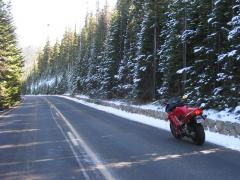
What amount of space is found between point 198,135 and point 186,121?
72 centimetres

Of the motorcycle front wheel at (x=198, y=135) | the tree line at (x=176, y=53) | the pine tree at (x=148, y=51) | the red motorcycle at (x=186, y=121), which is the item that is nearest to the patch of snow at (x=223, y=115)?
the tree line at (x=176, y=53)

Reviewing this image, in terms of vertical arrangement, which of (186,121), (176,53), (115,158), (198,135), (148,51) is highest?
(148,51)

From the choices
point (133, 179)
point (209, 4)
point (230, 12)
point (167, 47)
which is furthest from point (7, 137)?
point (167, 47)

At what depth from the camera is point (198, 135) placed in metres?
12.0

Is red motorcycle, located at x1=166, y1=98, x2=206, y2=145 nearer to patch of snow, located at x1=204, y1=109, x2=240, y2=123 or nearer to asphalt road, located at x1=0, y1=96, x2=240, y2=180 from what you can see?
asphalt road, located at x1=0, y1=96, x2=240, y2=180

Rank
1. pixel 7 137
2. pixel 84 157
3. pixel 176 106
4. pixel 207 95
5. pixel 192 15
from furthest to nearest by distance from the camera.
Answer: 1. pixel 192 15
2. pixel 207 95
3. pixel 7 137
4. pixel 176 106
5. pixel 84 157

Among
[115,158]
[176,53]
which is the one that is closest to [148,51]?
[176,53]

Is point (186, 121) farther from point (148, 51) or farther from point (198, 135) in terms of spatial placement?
point (148, 51)

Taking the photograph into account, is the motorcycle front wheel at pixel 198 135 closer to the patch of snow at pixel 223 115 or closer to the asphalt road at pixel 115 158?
the asphalt road at pixel 115 158

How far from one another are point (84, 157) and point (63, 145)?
99.1 inches

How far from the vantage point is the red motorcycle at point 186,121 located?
39.8ft

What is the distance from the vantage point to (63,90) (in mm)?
111625

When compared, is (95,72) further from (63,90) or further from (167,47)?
(63,90)

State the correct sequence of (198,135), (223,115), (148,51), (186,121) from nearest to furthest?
(198,135) → (186,121) → (223,115) → (148,51)
